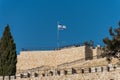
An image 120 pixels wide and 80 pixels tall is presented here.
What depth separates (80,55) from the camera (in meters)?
66.8

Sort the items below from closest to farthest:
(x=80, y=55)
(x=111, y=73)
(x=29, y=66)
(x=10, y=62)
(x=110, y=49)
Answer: (x=111, y=73)
(x=110, y=49)
(x=10, y=62)
(x=80, y=55)
(x=29, y=66)

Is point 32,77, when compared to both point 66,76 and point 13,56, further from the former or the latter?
point 13,56

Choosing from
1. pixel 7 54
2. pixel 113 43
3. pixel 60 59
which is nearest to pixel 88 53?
pixel 60 59

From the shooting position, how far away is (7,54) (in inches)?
2247

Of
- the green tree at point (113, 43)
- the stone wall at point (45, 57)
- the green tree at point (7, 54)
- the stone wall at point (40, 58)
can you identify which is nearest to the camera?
the green tree at point (113, 43)

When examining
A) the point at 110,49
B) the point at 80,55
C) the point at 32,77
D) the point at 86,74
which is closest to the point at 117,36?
the point at 110,49

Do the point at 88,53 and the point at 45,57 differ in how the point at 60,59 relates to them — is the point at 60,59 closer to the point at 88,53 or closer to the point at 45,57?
the point at 45,57

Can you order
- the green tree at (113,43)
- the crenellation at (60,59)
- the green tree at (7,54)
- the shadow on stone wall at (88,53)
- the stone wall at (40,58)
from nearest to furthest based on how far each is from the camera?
the green tree at (113,43)
the green tree at (7,54)
the crenellation at (60,59)
the shadow on stone wall at (88,53)
the stone wall at (40,58)

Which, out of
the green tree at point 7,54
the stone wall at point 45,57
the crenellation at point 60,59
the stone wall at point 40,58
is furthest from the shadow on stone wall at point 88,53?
the green tree at point 7,54

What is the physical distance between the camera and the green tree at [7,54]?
181 ft

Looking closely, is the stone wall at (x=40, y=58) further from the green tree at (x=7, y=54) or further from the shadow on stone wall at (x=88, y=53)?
the green tree at (x=7, y=54)

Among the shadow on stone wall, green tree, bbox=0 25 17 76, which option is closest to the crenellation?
the shadow on stone wall

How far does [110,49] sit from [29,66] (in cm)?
2927

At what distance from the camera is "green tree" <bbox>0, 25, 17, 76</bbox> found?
55.0m
